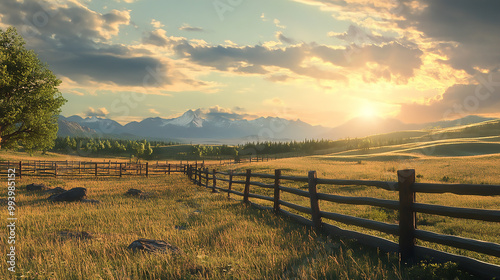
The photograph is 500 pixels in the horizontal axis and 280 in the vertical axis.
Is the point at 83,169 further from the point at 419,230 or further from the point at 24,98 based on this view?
the point at 419,230

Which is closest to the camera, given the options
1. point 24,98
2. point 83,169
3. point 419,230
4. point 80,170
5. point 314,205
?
point 419,230

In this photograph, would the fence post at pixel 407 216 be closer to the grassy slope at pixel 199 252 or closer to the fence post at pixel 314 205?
the grassy slope at pixel 199 252

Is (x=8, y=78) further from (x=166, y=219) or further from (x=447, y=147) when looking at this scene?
(x=447, y=147)

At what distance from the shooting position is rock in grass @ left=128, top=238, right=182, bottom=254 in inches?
269

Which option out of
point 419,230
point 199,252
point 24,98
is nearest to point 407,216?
point 419,230

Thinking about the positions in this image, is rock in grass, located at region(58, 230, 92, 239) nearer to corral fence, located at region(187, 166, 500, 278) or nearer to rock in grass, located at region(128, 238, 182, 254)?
rock in grass, located at region(128, 238, 182, 254)

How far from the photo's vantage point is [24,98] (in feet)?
93.9

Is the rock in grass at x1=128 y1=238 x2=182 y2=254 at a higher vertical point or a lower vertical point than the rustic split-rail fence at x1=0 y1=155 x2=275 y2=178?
higher

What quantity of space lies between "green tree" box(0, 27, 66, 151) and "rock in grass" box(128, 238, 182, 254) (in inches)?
1001

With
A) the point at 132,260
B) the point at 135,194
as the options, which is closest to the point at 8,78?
the point at 135,194

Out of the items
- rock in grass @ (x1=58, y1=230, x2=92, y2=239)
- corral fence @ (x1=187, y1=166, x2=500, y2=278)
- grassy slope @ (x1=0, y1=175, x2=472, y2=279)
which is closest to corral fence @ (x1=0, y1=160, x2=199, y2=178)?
grassy slope @ (x1=0, y1=175, x2=472, y2=279)

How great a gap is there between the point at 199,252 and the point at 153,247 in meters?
0.98

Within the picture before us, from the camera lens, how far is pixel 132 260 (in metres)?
6.32

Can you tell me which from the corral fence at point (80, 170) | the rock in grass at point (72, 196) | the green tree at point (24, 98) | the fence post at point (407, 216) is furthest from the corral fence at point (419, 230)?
the corral fence at point (80, 170)
